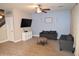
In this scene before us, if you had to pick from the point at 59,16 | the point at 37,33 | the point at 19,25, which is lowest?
the point at 37,33

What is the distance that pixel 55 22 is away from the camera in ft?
29.3

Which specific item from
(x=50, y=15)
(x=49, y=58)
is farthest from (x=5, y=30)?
(x=49, y=58)

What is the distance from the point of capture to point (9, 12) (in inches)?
278

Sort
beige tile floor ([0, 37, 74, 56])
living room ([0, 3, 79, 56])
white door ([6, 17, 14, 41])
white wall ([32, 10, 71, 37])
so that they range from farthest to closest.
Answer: white wall ([32, 10, 71, 37]) → white door ([6, 17, 14, 41]) → living room ([0, 3, 79, 56]) → beige tile floor ([0, 37, 74, 56])

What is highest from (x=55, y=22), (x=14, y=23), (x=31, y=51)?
(x=55, y=22)

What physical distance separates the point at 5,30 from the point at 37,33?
3045mm

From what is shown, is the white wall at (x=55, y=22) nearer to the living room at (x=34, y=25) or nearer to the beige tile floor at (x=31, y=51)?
the living room at (x=34, y=25)

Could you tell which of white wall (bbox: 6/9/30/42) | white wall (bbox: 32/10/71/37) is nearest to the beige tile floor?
white wall (bbox: 6/9/30/42)

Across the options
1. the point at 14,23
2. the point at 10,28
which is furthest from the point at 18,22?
the point at 10,28

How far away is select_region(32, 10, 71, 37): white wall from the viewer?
871 cm

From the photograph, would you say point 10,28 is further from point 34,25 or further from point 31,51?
point 34,25

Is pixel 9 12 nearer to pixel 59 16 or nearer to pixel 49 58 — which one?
pixel 59 16

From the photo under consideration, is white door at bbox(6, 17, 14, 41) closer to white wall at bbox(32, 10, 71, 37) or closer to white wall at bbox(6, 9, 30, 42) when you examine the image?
white wall at bbox(6, 9, 30, 42)

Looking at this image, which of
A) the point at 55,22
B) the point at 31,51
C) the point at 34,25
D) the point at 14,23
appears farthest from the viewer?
the point at 34,25
